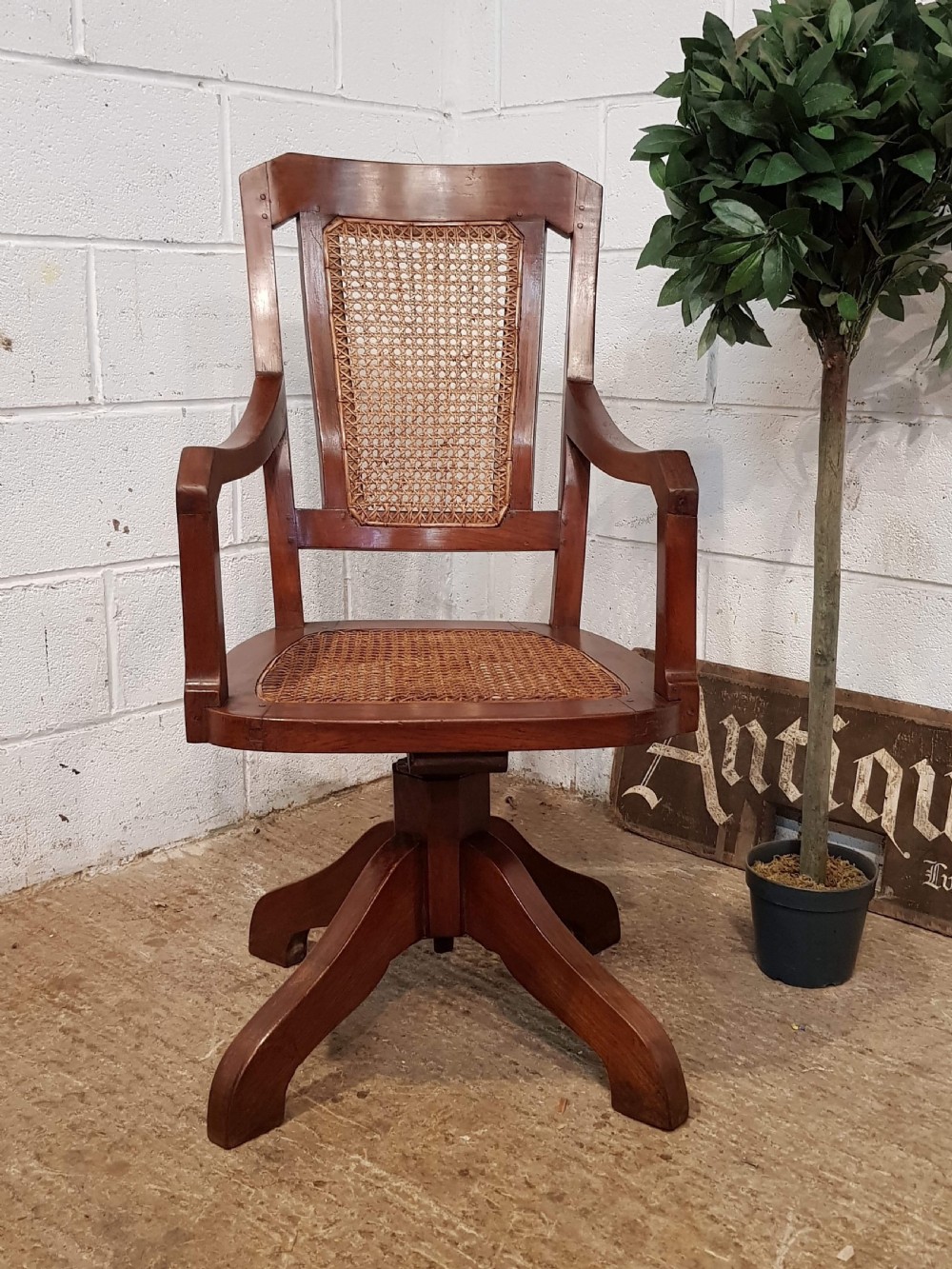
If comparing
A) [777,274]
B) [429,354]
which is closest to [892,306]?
[777,274]

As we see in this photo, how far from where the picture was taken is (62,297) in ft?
5.61

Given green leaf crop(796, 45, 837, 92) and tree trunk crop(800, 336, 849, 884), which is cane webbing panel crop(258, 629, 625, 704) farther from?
green leaf crop(796, 45, 837, 92)

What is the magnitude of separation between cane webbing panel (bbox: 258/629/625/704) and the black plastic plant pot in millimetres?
432

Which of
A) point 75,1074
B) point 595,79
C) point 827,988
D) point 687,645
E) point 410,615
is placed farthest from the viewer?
point 410,615

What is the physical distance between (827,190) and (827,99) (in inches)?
3.4

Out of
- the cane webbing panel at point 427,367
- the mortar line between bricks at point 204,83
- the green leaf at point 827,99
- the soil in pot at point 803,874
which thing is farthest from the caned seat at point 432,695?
the mortar line between bricks at point 204,83

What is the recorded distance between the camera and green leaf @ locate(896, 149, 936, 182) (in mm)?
1232

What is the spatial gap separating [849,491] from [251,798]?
1090mm

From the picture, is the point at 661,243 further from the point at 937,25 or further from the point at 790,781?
the point at 790,781

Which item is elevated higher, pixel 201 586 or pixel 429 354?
pixel 429 354

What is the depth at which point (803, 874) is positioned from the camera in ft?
5.20

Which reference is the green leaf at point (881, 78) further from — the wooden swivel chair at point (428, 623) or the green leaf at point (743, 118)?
the wooden swivel chair at point (428, 623)

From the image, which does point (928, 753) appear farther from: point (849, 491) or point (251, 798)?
point (251, 798)

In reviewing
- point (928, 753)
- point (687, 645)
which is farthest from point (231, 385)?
point (928, 753)
